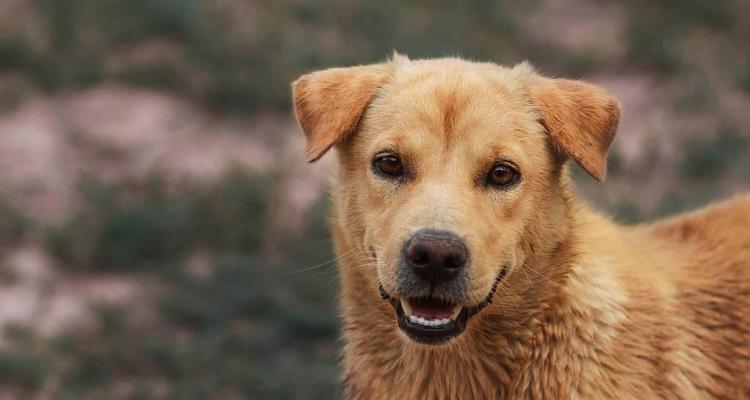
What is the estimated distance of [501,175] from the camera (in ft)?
15.1

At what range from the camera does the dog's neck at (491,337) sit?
184 inches

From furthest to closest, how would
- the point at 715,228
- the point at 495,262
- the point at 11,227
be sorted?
the point at 11,227 → the point at 715,228 → the point at 495,262

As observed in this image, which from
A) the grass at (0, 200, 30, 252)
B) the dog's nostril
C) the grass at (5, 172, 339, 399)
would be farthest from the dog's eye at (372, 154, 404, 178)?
the grass at (0, 200, 30, 252)

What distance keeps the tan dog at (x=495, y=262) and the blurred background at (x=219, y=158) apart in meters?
2.18

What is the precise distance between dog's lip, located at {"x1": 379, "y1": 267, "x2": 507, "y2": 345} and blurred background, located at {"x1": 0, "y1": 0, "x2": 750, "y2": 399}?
7.93ft

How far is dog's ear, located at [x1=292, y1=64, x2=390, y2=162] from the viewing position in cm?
480

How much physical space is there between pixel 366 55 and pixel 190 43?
1.36m

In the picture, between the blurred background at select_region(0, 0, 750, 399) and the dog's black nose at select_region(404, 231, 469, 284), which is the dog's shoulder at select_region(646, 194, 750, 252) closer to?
the dog's black nose at select_region(404, 231, 469, 284)

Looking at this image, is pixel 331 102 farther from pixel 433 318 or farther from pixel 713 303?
pixel 713 303

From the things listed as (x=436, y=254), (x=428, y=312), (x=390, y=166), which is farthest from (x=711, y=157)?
(x=436, y=254)

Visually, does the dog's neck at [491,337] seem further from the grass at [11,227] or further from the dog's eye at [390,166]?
the grass at [11,227]

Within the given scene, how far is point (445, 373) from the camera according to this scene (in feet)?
15.6

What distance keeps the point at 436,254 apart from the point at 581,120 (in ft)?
2.68

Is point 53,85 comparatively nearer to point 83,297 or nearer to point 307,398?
point 83,297
